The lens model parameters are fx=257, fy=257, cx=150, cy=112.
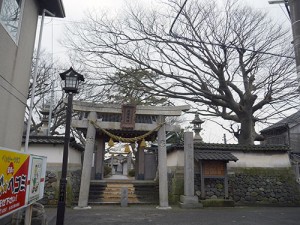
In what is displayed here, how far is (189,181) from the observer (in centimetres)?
1281

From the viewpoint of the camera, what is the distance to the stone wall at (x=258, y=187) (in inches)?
542

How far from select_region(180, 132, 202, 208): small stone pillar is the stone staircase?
2280 millimetres

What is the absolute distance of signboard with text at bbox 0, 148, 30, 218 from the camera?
411cm

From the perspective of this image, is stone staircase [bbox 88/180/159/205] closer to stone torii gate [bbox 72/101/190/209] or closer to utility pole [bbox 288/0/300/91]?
stone torii gate [bbox 72/101/190/209]

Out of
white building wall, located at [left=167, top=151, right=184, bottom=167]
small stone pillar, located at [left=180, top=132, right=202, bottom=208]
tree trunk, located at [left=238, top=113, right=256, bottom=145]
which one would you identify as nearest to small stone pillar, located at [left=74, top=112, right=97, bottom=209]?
small stone pillar, located at [left=180, top=132, right=202, bottom=208]

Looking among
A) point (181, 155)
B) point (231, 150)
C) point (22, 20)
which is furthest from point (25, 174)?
point (231, 150)

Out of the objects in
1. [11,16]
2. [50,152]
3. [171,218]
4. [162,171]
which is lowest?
[171,218]

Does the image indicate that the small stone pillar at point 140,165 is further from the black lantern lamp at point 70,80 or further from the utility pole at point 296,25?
the utility pole at point 296,25

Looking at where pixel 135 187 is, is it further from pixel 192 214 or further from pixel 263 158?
pixel 263 158

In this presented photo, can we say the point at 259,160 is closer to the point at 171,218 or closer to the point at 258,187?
the point at 258,187

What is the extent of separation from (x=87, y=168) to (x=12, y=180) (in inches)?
322

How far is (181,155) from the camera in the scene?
14.5m

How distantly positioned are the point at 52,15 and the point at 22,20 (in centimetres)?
186

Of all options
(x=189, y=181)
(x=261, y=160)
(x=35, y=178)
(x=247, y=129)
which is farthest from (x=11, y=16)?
(x=247, y=129)
